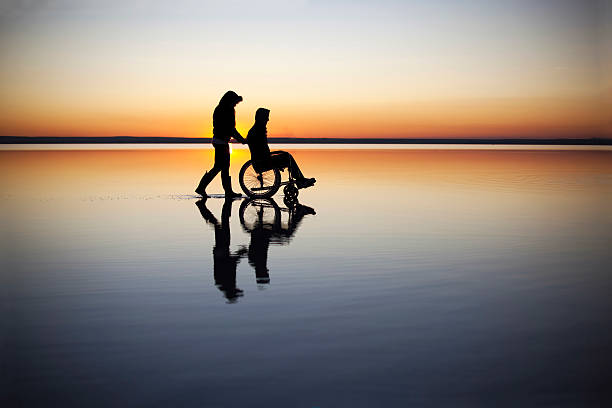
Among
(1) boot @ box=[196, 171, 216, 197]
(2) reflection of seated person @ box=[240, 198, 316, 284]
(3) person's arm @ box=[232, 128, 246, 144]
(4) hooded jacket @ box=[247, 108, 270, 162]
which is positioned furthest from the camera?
(1) boot @ box=[196, 171, 216, 197]

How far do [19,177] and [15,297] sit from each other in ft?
61.3

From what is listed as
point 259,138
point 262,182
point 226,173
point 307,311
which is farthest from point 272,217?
point 307,311

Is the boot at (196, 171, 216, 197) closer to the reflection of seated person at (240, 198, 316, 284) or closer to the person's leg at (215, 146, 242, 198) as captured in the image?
the person's leg at (215, 146, 242, 198)

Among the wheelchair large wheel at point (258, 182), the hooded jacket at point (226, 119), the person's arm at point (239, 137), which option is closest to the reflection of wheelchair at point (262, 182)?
the wheelchair large wheel at point (258, 182)

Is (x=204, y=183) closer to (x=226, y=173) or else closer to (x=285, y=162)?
(x=226, y=173)

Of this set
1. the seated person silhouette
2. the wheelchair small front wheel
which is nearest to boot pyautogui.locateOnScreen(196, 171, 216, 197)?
the seated person silhouette

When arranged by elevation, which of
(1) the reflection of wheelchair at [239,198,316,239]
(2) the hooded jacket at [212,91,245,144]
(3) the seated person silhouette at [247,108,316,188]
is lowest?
(1) the reflection of wheelchair at [239,198,316,239]

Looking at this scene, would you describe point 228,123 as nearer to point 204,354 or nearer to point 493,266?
point 493,266

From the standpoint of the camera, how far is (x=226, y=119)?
1614 centimetres

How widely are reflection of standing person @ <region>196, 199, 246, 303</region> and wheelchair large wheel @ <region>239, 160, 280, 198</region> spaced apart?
124 inches

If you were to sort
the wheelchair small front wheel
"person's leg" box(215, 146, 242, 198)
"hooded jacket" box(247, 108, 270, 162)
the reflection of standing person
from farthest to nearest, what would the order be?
"person's leg" box(215, 146, 242, 198) < the wheelchair small front wheel < "hooded jacket" box(247, 108, 270, 162) < the reflection of standing person

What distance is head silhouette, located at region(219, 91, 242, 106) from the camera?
16047 millimetres

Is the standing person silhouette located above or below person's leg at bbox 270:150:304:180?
above

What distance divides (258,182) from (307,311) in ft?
36.5
